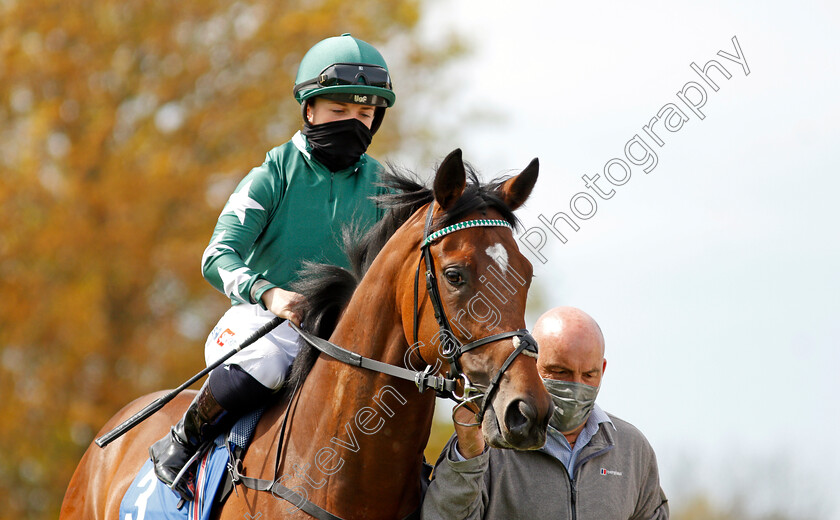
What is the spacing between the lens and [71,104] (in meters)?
12.1

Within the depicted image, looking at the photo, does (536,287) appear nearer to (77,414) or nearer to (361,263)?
(77,414)

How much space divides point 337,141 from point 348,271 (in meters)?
0.69

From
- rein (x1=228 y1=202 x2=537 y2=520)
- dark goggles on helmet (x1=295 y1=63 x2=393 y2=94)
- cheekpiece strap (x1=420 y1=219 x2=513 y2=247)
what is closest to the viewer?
rein (x1=228 y1=202 x2=537 y2=520)

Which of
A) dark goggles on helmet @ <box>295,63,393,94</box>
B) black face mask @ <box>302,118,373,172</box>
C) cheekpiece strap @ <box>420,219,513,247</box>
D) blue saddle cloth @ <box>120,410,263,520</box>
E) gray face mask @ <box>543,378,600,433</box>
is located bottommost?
→ blue saddle cloth @ <box>120,410,263,520</box>

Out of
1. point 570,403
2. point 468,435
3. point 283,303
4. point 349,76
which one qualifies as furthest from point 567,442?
point 349,76

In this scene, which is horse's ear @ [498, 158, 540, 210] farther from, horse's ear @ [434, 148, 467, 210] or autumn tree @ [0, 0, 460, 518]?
autumn tree @ [0, 0, 460, 518]

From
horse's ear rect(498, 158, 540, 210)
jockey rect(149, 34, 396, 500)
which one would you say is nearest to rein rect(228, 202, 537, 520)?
horse's ear rect(498, 158, 540, 210)

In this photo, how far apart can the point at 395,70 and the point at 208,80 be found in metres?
2.98

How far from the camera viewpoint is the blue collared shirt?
3.77 meters

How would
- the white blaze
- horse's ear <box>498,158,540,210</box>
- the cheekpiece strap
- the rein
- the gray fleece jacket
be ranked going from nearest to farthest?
the rein, the white blaze, the cheekpiece strap, horse's ear <box>498,158,540,210</box>, the gray fleece jacket

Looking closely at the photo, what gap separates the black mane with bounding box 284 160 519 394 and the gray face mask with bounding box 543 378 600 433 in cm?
97

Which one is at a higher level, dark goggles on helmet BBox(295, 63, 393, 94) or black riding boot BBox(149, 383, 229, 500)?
dark goggles on helmet BBox(295, 63, 393, 94)

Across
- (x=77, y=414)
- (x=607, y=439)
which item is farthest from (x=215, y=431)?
(x=77, y=414)

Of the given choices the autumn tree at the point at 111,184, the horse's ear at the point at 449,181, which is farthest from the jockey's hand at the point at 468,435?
the autumn tree at the point at 111,184
